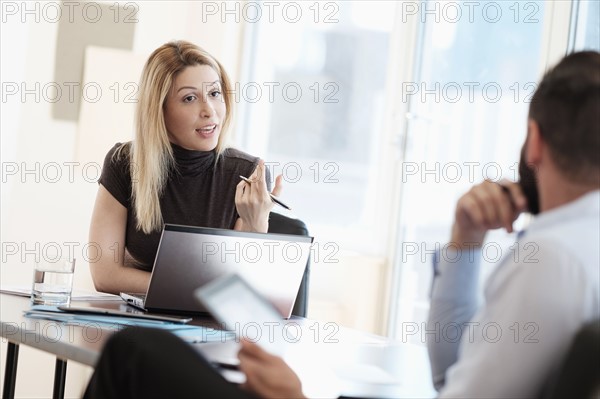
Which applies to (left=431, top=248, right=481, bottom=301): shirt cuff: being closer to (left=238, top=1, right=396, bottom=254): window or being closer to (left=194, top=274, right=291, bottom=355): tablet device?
(left=194, top=274, right=291, bottom=355): tablet device

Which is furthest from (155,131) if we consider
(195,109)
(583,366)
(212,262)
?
(583,366)

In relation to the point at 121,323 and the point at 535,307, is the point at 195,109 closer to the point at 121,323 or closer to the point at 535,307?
the point at 121,323

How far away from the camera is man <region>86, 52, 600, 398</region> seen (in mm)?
1175

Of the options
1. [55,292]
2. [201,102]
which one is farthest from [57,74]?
[55,292]

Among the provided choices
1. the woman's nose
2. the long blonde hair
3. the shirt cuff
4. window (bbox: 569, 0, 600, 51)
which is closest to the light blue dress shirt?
the shirt cuff

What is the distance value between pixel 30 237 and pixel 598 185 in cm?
326

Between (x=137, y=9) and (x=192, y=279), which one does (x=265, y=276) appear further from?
(x=137, y=9)

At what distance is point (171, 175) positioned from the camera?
2727mm

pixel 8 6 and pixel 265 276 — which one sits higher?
pixel 8 6

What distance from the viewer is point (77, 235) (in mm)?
4215

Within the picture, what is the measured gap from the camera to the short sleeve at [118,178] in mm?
2637

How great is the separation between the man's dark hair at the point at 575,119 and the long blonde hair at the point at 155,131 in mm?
1500

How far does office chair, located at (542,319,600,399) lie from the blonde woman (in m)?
1.43

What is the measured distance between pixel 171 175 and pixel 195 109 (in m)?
0.22
